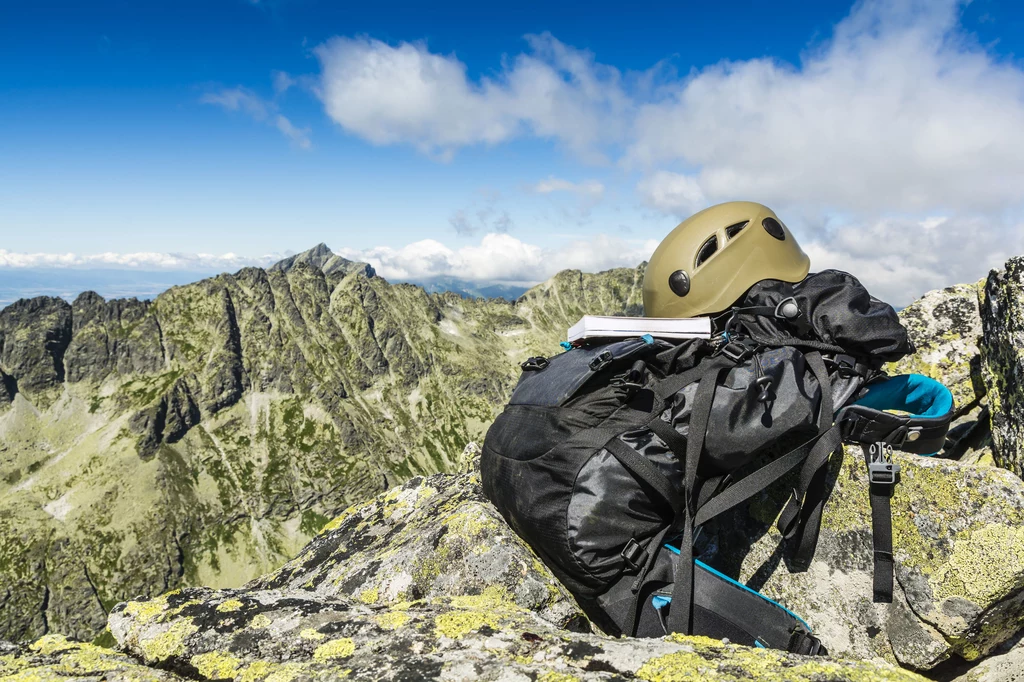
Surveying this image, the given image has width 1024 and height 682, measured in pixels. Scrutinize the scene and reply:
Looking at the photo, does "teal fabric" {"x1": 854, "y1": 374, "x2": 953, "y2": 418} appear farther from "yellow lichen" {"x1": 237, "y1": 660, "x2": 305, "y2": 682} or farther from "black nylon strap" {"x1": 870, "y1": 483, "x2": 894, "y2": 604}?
"yellow lichen" {"x1": 237, "y1": 660, "x2": 305, "y2": 682}

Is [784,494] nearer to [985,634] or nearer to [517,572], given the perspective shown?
[985,634]

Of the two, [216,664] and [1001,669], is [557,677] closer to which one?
[216,664]

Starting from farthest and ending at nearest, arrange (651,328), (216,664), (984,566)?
1. (651,328)
2. (984,566)
3. (216,664)

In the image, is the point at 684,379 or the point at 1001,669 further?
the point at 684,379

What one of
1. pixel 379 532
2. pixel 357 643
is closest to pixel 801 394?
pixel 357 643

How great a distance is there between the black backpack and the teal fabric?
0.34 metres

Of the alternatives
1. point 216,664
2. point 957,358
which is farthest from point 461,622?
point 957,358

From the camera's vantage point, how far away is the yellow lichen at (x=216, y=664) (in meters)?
4.46

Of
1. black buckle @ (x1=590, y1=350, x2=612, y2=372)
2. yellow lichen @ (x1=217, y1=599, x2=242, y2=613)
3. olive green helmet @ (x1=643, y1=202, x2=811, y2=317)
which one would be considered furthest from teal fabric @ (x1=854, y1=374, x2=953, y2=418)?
yellow lichen @ (x1=217, y1=599, x2=242, y2=613)

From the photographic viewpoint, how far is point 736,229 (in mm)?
8102

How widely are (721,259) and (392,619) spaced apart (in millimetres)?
6448

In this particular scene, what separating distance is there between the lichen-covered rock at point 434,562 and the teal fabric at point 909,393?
4.78m

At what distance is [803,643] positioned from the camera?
5246mm

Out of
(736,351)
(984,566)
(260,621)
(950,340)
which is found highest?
(950,340)
